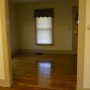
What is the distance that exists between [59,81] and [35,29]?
3.78 metres

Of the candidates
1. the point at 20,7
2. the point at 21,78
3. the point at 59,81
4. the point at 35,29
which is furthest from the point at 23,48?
the point at 59,81

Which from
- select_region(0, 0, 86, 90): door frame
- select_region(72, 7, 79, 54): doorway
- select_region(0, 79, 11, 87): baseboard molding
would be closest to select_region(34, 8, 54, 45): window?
select_region(72, 7, 79, 54): doorway

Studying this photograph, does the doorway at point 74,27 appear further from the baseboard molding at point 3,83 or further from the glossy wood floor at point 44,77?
the baseboard molding at point 3,83

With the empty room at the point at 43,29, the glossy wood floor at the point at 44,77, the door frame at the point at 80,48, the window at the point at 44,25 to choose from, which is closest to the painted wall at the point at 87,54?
the door frame at the point at 80,48

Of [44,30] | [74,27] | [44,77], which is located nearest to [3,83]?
[44,77]

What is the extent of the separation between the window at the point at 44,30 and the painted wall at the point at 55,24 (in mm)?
229

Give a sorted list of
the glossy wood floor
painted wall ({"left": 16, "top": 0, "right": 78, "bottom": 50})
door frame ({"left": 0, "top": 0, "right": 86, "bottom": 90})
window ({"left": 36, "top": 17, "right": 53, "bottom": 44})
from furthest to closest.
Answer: window ({"left": 36, "top": 17, "right": 53, "bottom": 44}) → painted wall ({"left": 16, "top": 0, "right": 78, "bottom": 50}) → the glossy wood floor → door frame ({"left": 0, "top": 0, "right": 86, "bottom": 90})

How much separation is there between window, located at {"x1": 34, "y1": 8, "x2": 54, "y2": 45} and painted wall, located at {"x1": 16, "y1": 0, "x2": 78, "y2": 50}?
0.20 meters

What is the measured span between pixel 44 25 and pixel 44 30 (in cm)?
23

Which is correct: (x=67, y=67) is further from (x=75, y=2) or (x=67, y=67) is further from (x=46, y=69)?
(x=75, y=2)

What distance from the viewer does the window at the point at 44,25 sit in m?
6.47

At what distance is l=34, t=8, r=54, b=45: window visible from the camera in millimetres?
6473

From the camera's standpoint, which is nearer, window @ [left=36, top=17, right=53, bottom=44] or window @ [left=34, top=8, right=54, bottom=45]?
window @ [left=34, top=8, right=54, bottom=45]

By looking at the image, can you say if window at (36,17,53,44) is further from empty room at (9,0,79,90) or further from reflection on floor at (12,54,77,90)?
reflection on floor at (12,54,77,90)
